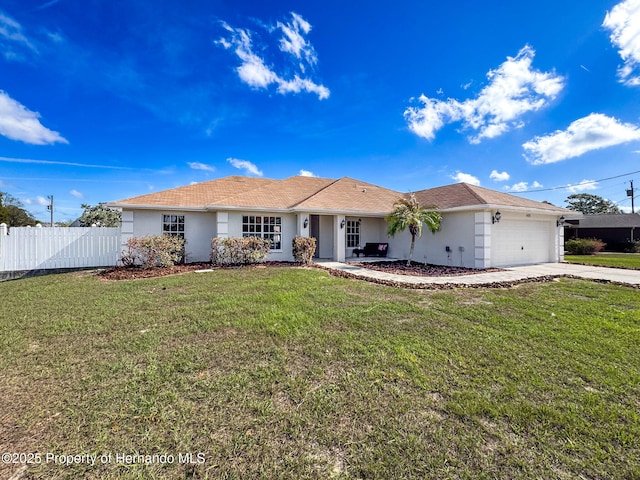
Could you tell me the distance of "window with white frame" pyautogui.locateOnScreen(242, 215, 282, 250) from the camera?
13633 mm

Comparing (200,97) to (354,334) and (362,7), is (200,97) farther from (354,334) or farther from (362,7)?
(354,334)

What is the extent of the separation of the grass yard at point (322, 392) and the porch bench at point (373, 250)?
10437 millimetres

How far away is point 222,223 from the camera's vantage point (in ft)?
42.1

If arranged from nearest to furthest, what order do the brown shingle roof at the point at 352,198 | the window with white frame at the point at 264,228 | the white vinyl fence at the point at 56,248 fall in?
the white vinyl fence at the point at 56,248 < the window with white frame at the point at 264,228 < the brown shingle roof at the point at 352,198

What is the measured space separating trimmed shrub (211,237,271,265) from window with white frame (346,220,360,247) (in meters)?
5.69

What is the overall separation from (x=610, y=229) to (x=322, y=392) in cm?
4061

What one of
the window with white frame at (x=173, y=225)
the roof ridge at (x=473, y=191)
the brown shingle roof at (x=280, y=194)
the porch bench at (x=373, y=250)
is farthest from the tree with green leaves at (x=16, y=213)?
the roof ridge at (x=473, y=191)

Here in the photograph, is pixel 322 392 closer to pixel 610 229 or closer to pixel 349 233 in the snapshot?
pixel 349 233

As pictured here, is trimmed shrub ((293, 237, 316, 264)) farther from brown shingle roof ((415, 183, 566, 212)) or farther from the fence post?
the fence post

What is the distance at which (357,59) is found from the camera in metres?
12.8

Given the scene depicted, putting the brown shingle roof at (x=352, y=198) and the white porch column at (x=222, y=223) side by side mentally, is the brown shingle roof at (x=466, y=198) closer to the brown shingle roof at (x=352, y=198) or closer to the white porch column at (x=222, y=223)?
the brown shingle roof at (x=352, y=198)

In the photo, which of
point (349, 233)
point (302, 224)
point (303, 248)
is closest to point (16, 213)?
point (302, 224)

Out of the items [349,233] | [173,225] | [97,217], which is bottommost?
[349,233]

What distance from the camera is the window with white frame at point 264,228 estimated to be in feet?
44.7
